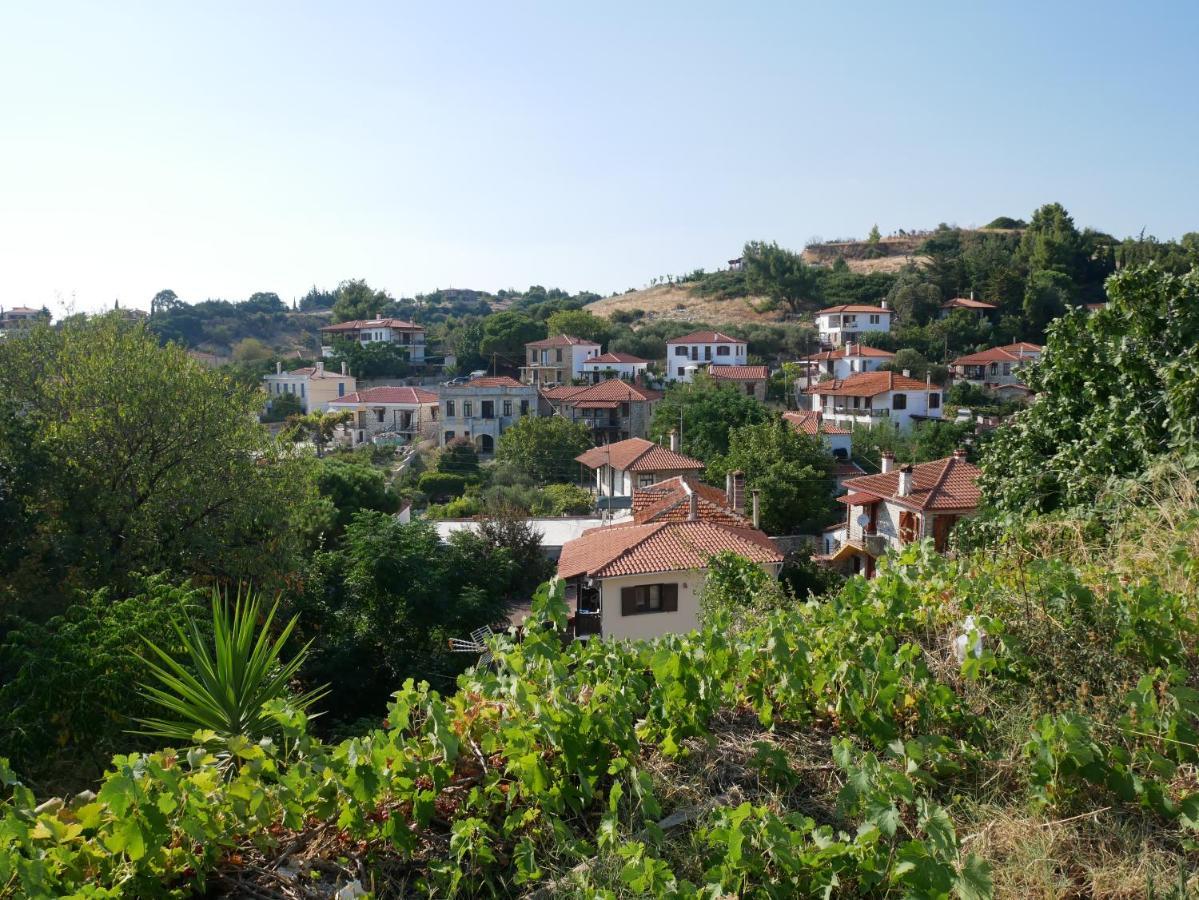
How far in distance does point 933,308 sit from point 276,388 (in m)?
51.1

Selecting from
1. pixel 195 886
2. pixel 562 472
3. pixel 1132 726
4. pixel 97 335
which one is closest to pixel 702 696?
pixel 1132 726

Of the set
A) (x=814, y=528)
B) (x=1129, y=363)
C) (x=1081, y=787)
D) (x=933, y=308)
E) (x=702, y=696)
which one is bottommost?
(x=814, y=528)

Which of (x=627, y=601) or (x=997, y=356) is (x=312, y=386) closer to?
(x=997, y=356)

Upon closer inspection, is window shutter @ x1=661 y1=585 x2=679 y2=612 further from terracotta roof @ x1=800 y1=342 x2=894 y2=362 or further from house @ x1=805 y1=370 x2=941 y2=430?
terracotta roof @ x1=800 y1=342 x2=894 y2=362

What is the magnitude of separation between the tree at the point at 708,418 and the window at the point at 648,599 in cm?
2072

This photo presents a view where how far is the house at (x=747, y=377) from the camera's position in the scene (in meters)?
55.2

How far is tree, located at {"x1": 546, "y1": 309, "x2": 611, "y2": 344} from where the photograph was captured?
231 ft

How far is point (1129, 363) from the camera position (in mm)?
8828

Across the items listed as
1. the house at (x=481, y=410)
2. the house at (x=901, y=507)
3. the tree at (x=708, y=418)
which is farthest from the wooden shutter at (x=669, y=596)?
the house at (x=481, y=410)

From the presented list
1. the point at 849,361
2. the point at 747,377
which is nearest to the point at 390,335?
the point at 747,377

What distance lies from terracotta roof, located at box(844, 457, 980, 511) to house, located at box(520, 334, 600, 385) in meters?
35.6

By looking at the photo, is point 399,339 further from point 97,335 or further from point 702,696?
point 702,696

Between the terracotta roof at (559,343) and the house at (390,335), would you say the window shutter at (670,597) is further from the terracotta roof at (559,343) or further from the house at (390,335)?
the house at (390,335)

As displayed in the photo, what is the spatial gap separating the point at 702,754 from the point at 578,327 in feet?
223
